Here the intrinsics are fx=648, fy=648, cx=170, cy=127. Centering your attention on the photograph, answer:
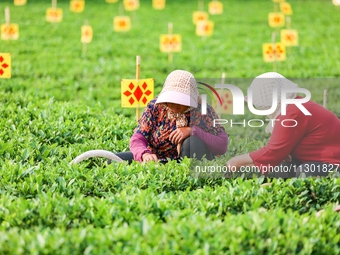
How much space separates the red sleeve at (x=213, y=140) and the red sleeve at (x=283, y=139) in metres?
0.73

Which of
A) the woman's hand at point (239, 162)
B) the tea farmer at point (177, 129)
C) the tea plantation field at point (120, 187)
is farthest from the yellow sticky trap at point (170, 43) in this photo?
the woman's hand at point (239, 162)

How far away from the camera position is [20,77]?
1334 cm

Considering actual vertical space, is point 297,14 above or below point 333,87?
above

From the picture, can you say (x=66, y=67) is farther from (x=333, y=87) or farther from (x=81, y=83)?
(x=333, y=87)

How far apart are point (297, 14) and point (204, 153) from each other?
17.7 meters

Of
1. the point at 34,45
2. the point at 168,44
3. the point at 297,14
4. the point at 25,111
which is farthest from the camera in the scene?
the point at 297,14

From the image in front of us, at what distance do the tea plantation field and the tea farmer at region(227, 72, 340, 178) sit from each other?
22 centimetres

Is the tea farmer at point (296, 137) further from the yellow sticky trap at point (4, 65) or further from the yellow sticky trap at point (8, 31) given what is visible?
the yellow sticky trap at point (8, 31)

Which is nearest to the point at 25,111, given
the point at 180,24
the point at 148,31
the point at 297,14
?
the point at 148,31

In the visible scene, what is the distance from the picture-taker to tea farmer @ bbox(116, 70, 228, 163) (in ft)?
21.5

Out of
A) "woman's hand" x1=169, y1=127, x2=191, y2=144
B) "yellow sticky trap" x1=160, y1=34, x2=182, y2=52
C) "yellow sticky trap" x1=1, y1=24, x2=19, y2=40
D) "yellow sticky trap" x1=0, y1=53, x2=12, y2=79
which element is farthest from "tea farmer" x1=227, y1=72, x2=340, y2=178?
"yellow sticky trap" x1=1, y1=24, x2=19, y2=40

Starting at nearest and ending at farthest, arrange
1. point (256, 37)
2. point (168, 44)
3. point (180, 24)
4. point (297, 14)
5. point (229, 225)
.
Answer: point (229, 225) < point (168, 44) < point (256, 37) < point (180, 24) < point (297, 14)

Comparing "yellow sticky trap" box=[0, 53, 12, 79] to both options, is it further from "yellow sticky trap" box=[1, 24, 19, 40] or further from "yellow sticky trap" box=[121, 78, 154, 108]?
"yellow sticky trap" box=[1, 24, 19, 40]

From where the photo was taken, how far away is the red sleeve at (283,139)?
591 centimetres
